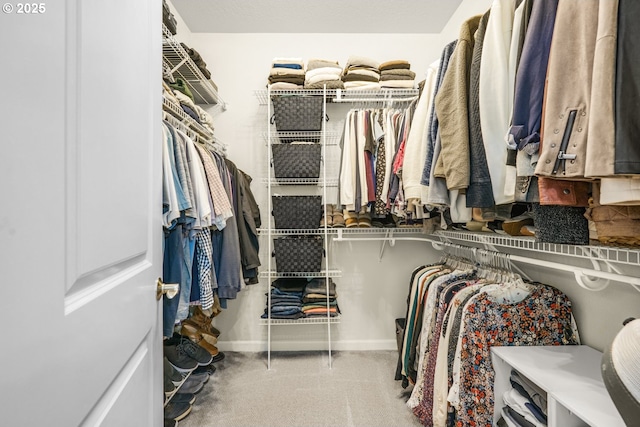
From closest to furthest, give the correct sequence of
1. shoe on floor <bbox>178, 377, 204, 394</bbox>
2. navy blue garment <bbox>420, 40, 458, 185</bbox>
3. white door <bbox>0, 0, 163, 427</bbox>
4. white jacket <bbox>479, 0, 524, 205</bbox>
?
white door <bbox>0, 0, 163, 427</bbox> < white jacket <bbox>479, 0, 524, 205</bbox> < navy blue garment <bbox>420, 40, 458, 185</bbox> < shoe on floor <bbox>178, 377, 204, 394</bbox>

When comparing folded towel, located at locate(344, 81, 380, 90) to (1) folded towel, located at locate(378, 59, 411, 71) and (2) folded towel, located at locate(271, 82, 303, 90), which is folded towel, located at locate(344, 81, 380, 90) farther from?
(2) folded towel, located at locate(271, 82, 303, 90)

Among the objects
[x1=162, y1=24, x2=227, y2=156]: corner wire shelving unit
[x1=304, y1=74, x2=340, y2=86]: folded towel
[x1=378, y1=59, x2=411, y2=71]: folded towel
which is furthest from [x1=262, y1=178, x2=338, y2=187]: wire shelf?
[x1=378, y1=59, x2=411, y2=71]: folded towel

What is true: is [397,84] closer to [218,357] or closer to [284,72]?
[284,72]

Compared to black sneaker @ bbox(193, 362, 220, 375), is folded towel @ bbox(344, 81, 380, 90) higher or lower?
higher

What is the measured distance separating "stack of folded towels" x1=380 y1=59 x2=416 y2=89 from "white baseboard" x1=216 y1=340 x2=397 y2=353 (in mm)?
2038

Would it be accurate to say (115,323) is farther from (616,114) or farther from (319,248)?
(319,248)

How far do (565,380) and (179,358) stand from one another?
181cm

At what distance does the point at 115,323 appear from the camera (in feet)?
1.79

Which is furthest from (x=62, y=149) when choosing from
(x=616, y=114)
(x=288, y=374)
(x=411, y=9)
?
(x=411, y=9)

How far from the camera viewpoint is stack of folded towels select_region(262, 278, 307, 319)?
2.24 m

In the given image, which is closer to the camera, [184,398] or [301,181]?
[184,398]

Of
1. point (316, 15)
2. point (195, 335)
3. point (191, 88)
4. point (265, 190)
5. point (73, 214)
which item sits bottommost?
point (195, 335)

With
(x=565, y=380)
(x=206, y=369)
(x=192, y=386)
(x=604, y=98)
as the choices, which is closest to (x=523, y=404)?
(x=565, y=380)

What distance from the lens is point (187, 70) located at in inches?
79.2
